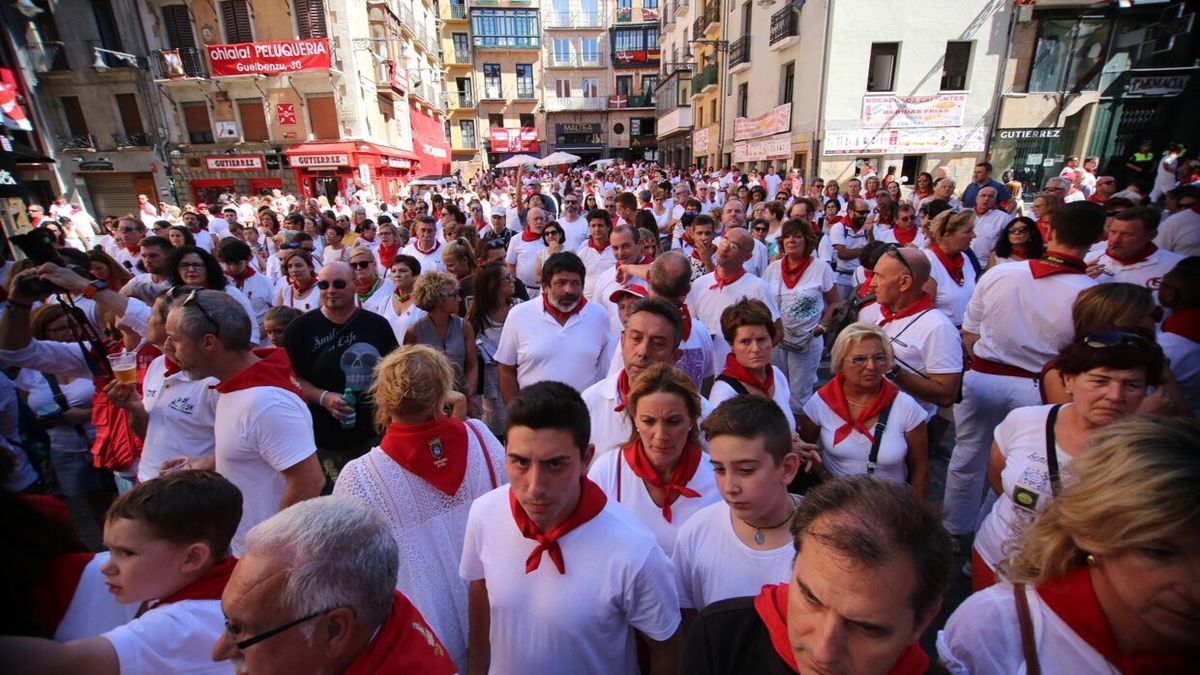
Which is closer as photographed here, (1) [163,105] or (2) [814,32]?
(2) [814,32]

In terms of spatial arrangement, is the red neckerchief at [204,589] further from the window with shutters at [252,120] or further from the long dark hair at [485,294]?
the window with shutters at [252,120]

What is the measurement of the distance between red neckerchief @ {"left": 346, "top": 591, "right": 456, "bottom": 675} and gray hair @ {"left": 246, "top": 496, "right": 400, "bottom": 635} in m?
0.04

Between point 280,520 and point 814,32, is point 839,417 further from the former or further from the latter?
point 814,32

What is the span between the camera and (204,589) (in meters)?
1.61

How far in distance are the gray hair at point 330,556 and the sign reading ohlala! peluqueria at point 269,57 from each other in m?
Result: 25.4

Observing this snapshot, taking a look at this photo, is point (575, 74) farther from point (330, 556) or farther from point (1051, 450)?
point (330, 556)

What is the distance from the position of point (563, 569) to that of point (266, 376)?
65.2 inches

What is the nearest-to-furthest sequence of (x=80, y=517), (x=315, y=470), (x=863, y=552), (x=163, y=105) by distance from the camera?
1. (x=863, y=552)
2. (x=315, y=470)
3. (x=80, y=517)
4. (x=163, y=105)

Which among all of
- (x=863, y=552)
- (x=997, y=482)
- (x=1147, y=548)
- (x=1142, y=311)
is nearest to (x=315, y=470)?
(x=863, y=552)

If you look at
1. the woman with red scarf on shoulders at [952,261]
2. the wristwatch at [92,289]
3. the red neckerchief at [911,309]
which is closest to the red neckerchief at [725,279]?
the red neckerchief at [911,309]

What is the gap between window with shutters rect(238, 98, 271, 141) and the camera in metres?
22.7

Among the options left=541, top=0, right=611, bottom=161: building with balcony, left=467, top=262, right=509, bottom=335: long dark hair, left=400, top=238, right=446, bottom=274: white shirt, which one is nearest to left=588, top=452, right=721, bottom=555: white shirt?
left=467, top=262, right=509, bottom=335: long dark hair

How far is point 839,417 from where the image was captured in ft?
8.92

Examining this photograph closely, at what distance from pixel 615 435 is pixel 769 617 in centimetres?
144
